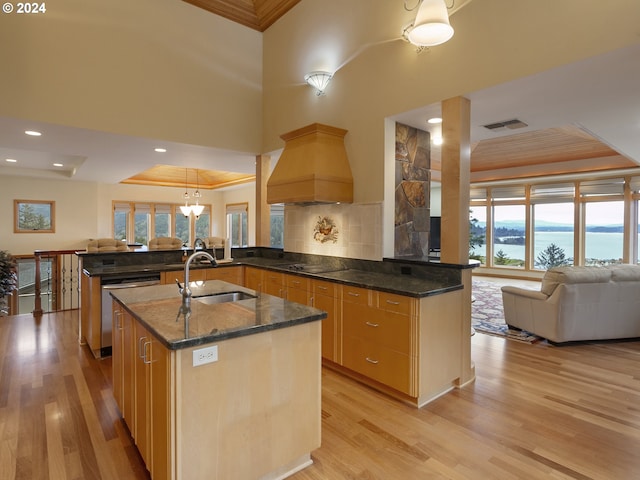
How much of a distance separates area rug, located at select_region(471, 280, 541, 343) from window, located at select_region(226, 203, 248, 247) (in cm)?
681

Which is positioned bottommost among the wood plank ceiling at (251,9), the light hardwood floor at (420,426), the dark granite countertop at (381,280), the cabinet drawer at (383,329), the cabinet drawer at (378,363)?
the light hardwood floor at (420,426)

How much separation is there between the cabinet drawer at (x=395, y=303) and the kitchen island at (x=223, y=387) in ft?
3.18

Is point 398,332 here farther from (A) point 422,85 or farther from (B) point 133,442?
(A) point 422,85

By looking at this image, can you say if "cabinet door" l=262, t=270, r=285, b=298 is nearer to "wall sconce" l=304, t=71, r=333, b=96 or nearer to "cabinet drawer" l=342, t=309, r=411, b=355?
"cabinet drawer" l=342, t=309, r=411, b=355

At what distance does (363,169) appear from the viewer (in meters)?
3.96

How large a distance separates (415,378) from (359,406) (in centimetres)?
49

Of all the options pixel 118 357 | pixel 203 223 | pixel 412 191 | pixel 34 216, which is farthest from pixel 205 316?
pixel 203 223

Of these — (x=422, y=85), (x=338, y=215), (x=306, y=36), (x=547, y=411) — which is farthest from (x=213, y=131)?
(x=547, y=411)

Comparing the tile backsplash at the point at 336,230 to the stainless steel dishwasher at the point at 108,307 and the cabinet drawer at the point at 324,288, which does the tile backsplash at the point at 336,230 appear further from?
the stainless steel dishwasher at the point at 108,307

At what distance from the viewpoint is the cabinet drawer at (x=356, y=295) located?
122 inches

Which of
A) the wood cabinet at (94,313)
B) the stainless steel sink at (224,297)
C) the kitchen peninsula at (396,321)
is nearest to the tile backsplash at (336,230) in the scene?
the kitchen peninsula at (396,321)

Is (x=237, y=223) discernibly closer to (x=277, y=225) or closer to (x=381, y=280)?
(x=277, y=225)

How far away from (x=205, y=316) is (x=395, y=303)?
59.9 inches

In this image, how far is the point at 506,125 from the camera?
12.4 ft
